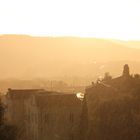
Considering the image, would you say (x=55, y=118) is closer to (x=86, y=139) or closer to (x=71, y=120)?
(x=71, y=120)

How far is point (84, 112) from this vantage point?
4481 centimetres

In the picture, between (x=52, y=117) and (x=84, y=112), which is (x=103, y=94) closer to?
(x=52, y=117)

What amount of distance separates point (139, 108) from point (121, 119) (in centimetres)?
371

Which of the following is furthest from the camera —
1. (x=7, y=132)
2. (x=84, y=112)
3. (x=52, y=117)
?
(x=52, y=117)

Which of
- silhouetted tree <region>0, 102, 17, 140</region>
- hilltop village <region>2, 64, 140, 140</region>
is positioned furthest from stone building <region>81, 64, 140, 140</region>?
silhouetted tree <region>0, 102, 17, 140</region>

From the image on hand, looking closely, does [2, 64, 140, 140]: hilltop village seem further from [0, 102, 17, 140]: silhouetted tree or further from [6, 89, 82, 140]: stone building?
[0, 102, 17, 140]: silhouetted tree

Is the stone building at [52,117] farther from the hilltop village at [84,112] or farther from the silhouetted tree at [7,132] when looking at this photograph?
the silhouetted tree at [7,132]

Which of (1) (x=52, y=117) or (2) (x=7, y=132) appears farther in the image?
(1) (x=52, y=117)

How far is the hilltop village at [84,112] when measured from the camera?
44156 mm

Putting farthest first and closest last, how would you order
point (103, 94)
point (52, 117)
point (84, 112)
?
point (52, 117), point (103, 94), point (84, 112)

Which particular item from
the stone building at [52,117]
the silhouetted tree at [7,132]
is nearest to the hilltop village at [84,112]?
the stone building at [52,117]

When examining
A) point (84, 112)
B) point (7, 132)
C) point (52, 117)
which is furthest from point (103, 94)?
point (7, 132)

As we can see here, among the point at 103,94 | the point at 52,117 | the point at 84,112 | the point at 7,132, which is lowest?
the point at 52,117

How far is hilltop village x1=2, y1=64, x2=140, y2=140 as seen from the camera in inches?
1738
